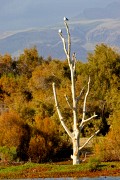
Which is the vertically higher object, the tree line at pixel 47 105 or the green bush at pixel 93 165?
the tree line at pixel 47 105

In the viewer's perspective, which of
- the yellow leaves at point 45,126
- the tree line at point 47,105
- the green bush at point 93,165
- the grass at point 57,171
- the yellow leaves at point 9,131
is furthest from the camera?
the yellow leaves at point 45,126

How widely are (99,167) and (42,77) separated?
154 ft

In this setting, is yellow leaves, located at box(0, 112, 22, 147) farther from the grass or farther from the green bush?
the green bush

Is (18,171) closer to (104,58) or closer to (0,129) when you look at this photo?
(0,129)

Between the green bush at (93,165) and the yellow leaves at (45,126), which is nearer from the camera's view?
the green bush at (93,165)

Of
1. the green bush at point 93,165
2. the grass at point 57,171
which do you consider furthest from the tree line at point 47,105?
the green bush at point 93,165

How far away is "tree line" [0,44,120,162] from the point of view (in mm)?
51000

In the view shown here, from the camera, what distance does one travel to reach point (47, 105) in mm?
68188

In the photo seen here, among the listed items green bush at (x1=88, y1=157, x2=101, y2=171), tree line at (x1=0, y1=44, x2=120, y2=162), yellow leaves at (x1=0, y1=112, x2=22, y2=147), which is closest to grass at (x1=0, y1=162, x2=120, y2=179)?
green bush at (x1=88, y1=157, x2=101, y2=171)

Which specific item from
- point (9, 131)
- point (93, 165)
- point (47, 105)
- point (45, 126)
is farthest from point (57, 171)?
point (47, 105)

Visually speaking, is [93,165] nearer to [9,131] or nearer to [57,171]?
[57,171]

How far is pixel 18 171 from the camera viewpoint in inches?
1613

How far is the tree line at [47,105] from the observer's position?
167 feet

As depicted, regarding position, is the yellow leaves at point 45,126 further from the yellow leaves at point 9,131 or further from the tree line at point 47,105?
the yellow leaves at point 9,131
